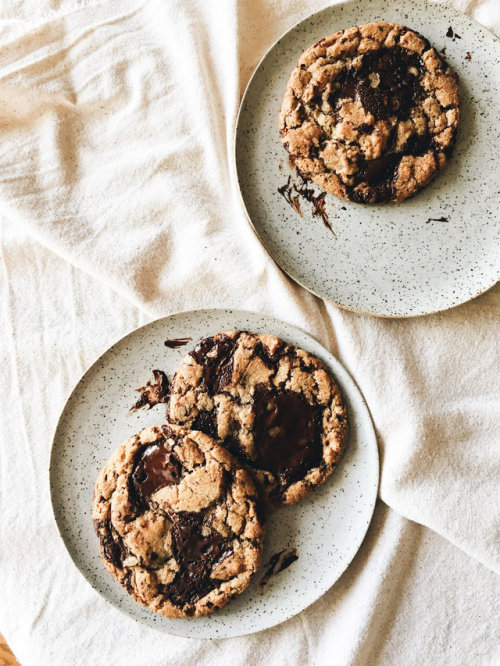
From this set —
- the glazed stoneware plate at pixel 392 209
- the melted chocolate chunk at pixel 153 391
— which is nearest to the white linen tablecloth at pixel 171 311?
the glazed stoneware plate at pixel 392 209

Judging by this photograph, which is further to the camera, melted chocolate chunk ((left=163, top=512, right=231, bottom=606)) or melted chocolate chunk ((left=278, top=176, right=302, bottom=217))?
melted chocolate chunk ((left=278, top=176, right=302, bottom=217))

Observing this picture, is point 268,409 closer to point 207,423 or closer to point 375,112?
point 207,423

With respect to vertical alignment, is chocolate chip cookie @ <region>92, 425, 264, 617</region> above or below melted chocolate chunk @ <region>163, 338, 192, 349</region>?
below

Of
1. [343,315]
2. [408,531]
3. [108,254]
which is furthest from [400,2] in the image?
[408,531]

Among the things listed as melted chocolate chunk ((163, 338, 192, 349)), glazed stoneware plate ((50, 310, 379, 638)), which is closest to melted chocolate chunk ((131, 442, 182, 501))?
glazed stoneware plate ((50, 310, 379, 638))

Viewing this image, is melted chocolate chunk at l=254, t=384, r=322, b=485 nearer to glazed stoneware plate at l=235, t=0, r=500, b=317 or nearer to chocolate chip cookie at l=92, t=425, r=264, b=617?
chocolate chip cookie at l=92, t=425, r=264, b=617

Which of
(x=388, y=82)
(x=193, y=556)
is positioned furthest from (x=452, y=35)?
(x=193, y=556)
